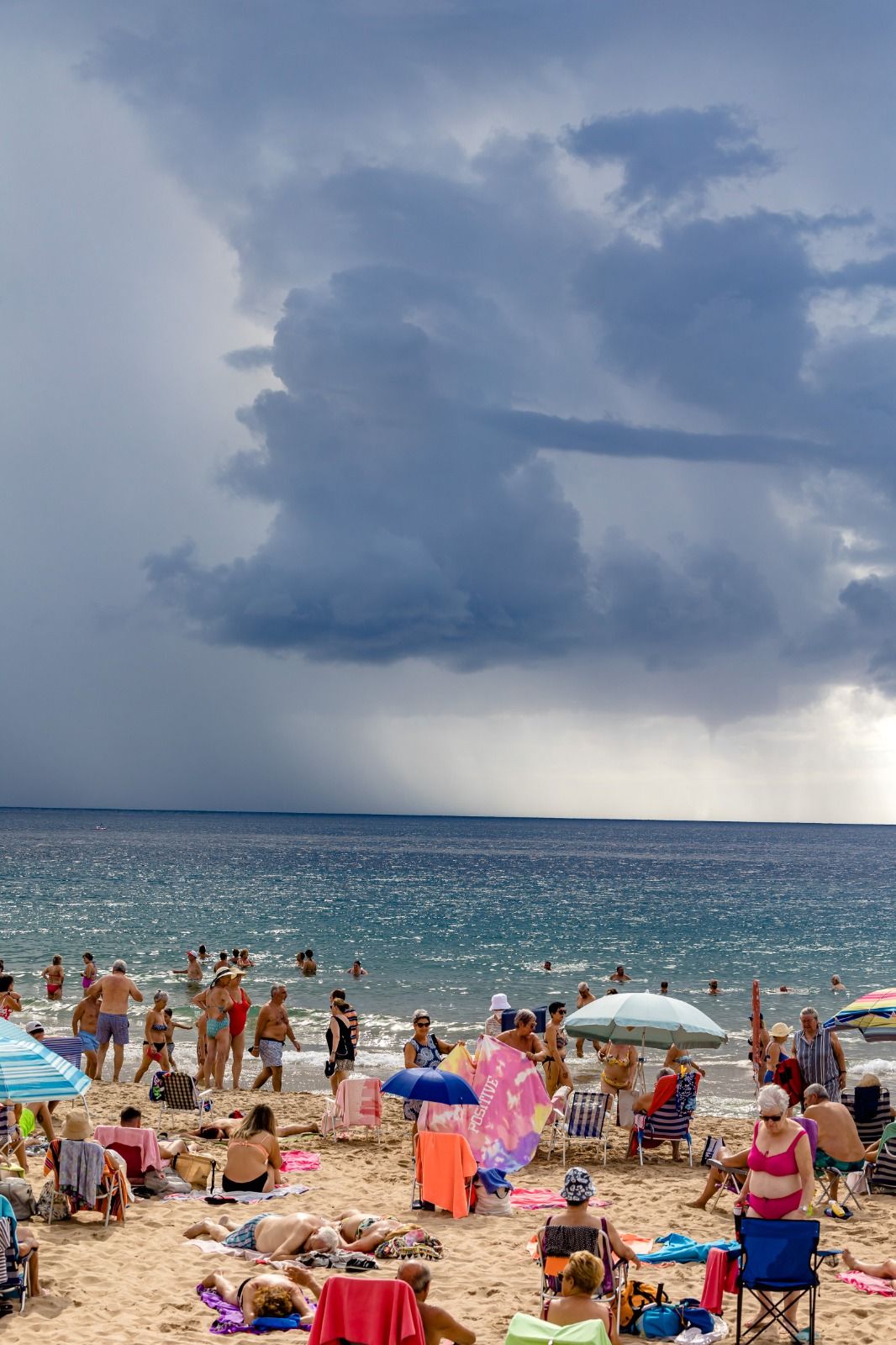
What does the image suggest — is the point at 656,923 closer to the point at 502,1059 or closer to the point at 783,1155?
the point at 502,1059

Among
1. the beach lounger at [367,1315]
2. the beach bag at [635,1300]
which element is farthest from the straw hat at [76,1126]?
the beach bag at [635,1300]

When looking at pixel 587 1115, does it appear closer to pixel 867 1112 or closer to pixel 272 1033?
pixel 867 1112

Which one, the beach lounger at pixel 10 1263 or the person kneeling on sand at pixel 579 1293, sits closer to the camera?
the person kneeling on sand at pixel 579 1293

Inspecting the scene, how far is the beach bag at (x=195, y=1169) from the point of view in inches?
413

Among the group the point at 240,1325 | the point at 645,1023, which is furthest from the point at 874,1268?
the point at 240,1325

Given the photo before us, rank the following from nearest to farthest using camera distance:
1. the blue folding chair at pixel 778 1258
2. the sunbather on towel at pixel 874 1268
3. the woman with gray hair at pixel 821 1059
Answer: the blue folding chair at pixel 778 1258
the sunbather on towel at pixel 874 1268
the woman with gray hair at pixel 821 1059

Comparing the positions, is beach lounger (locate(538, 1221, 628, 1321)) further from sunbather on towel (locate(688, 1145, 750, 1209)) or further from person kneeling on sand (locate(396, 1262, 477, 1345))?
sunbather on towel (locate(688, 1145, 750, 1209))

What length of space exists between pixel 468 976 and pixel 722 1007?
7.40 metres

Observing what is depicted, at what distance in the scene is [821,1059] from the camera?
39.4 ft

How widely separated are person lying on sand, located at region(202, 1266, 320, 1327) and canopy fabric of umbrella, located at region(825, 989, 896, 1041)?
6616 mm

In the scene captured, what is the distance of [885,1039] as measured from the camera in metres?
13.2

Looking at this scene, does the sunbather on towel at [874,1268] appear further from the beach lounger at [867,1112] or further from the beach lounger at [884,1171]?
the beach lounger at [867,1112]

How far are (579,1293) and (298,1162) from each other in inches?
246

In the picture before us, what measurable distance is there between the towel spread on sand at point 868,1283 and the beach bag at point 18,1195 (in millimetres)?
5933
